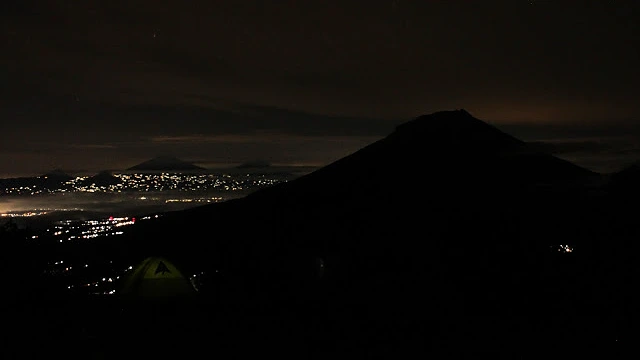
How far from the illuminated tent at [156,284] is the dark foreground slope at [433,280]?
959mm

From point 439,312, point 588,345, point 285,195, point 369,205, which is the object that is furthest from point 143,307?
point 285,195

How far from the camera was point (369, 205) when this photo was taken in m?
68.9

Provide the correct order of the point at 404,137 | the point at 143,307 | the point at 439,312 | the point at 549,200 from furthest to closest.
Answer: the point at 404,137, the point at 549,200, the point at 143,307, the point at 439,312

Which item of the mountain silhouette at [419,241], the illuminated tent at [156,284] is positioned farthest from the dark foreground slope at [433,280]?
the illuminated tent at [156,284]

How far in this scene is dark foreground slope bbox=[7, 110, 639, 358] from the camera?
16.5 meters

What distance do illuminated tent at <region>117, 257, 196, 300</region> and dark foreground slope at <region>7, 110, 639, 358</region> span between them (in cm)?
96

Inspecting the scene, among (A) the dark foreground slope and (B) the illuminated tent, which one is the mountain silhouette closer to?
(A) the dark foreground slope

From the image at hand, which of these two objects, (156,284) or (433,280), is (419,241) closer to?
(433,280)

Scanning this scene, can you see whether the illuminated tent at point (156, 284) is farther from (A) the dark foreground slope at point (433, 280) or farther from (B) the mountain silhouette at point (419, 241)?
(B) the mountain silhouette at point (419, 241)

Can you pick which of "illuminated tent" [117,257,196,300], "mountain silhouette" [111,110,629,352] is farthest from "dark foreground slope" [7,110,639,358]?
"illuminated tent" [117,257,196,300]

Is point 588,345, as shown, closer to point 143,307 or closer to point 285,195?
point 143,307

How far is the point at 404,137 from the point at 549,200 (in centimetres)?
3814

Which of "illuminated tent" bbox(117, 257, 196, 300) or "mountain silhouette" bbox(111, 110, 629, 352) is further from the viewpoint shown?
"illuminated tent" bbox(117, 257, 196, 300)

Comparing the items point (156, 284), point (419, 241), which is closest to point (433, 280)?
point (156, 284)
